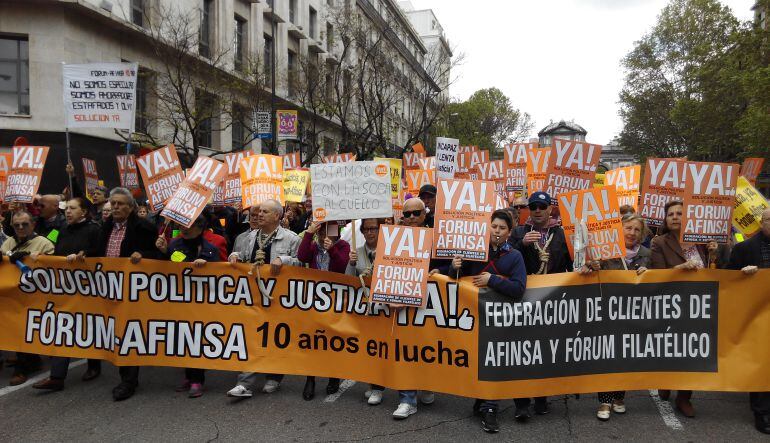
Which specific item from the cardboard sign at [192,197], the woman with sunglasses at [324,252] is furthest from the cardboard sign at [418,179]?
the cardboard sign at [192,197]

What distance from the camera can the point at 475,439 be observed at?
414 cm

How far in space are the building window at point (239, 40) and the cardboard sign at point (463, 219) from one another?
2339 centimetres

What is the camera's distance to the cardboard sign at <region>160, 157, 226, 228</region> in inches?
200

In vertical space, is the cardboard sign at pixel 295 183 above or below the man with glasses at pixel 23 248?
above

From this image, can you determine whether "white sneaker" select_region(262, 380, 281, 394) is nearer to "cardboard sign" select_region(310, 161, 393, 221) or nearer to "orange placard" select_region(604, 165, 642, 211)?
"cardboard sign" select_region(310, 161, 393, 221)

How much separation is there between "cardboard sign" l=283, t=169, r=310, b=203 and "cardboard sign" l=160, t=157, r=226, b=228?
183 inches

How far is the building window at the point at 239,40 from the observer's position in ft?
85.0

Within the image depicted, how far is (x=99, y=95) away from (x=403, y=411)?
5853mm

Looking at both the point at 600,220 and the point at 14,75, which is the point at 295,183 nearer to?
the point at 600,220

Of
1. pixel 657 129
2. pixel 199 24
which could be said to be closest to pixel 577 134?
pixel 657 129

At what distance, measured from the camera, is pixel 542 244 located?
201 inches

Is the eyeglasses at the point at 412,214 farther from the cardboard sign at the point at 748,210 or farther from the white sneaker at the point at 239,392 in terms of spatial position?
the cardboard sign at the point at 748,210

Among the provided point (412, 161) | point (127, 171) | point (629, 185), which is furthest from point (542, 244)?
point (412, 161)

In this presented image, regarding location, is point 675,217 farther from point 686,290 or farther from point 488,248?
point 488,248
